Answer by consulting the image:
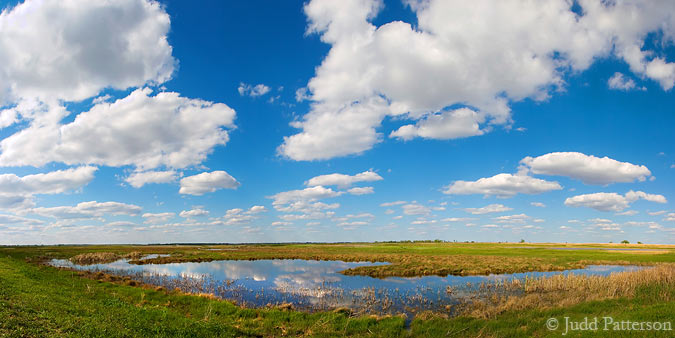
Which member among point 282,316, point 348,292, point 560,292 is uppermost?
point 282,316

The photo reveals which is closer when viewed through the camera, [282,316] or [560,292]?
[282,316]

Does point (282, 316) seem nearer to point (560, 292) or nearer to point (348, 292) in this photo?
point (348, 292)

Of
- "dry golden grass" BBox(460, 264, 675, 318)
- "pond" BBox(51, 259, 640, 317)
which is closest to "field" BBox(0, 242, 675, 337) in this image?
"dry golden grass" BBox(460, 264, 675, 318)

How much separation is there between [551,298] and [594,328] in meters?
12.6

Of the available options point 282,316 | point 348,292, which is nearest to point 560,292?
point 348,292

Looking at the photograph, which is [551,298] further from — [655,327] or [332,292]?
[332,292]

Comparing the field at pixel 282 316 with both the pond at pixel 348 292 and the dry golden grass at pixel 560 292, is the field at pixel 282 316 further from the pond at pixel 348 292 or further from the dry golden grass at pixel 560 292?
the pond at pixel 348 292

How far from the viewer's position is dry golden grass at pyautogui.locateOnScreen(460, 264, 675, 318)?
24609 millimetres

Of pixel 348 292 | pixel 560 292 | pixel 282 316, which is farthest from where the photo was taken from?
pixel 348 292

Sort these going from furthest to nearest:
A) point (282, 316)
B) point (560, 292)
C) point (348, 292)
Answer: point (348, 292) → point (560, 292) → point (282, 316)

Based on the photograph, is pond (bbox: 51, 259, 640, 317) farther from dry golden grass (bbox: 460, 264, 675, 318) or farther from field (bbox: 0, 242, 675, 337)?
field (bbox: 0, 242, 675, 337)

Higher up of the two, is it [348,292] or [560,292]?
[560,292]

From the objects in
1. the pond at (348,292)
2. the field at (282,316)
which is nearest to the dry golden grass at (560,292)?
the field at (282,316)

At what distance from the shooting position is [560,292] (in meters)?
31.2
